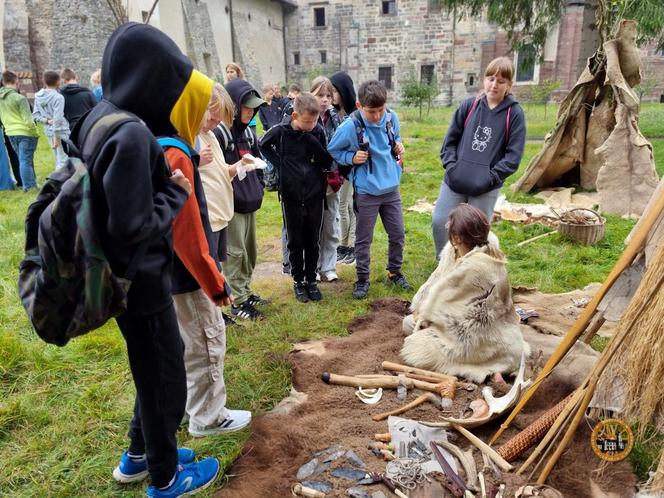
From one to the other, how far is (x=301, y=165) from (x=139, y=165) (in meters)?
2.62

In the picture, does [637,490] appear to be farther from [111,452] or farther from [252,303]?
[252,303]

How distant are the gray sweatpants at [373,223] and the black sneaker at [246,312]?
1.04 m

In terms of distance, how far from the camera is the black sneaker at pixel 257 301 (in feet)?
14.4

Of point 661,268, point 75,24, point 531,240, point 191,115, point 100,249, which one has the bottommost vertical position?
point 531,240

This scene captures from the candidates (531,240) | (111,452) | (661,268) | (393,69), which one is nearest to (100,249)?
(111,452)

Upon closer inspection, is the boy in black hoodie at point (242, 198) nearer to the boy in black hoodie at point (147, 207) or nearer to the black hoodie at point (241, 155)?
the black hoodie at point (241, 155)

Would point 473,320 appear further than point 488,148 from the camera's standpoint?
No

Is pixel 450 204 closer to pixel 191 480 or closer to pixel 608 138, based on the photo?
pixel 191 480

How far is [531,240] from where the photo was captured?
6.04 m

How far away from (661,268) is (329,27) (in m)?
31.0

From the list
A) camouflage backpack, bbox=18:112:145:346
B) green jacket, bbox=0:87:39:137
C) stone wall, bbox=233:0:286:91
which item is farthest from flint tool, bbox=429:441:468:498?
stone wall, bbox=233:0:286:91

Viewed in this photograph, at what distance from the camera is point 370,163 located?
172 inches

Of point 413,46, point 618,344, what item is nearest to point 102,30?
point 413,46

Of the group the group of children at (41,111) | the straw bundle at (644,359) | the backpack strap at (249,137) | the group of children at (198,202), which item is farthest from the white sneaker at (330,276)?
the group of children at (41,111)
